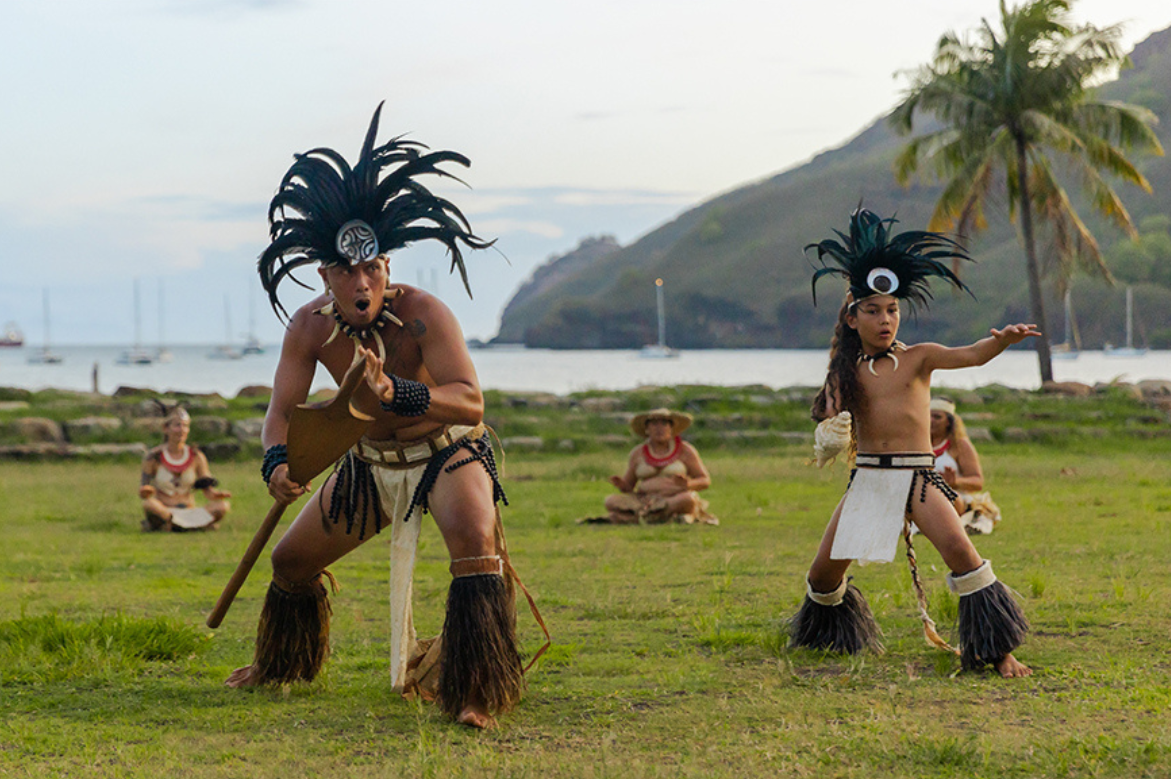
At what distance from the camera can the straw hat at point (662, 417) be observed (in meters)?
12.5

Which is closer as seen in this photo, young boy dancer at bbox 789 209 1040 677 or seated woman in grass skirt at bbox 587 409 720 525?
young boy dancer at bbox 789 209 1040 677

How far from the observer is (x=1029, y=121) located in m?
27.3

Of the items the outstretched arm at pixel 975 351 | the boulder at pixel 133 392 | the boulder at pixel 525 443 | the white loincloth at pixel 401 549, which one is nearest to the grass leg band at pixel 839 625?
the outstretched arm at pixel 975 351

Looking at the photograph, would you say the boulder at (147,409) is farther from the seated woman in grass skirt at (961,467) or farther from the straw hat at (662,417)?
the seated woman in grass skirt at (961,467)

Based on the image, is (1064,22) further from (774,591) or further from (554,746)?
(554,746)

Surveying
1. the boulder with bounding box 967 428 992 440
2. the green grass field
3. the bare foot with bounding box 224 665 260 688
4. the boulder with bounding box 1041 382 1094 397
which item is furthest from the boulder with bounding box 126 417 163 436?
the boulder with bounding box 1041 382 1094 397

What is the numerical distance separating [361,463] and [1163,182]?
152 meters

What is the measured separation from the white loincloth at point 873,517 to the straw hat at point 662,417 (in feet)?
20.3

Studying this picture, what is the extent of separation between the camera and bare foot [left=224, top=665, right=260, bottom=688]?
19.5 ft

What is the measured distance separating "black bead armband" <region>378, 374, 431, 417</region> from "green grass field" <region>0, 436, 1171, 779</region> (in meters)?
1.31

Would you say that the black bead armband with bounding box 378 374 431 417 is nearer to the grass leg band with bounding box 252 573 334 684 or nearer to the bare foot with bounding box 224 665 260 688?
the grass leg band with bounding box 252 573 334 684

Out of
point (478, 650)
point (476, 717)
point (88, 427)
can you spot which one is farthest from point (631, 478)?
point (88, 427)

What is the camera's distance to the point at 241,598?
8.97 meters

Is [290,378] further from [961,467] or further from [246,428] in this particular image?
[246,428]
